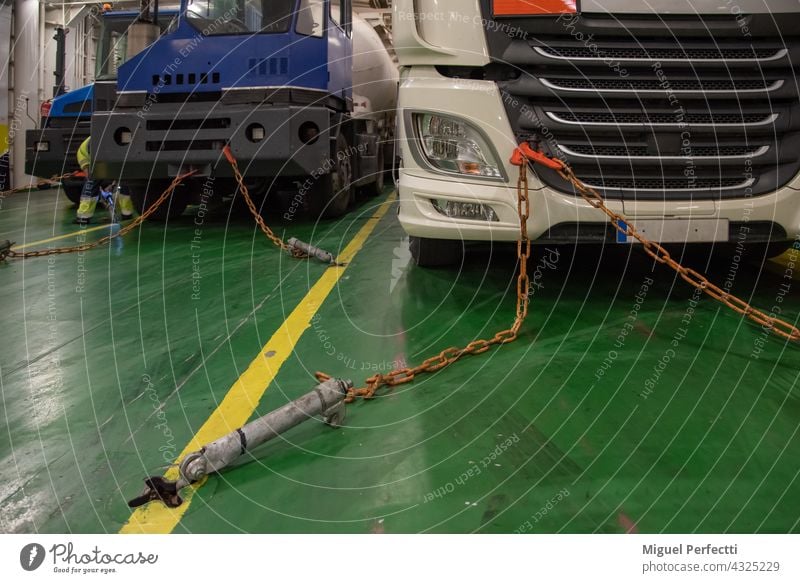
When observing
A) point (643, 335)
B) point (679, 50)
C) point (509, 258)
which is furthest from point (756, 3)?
point (509, 258)

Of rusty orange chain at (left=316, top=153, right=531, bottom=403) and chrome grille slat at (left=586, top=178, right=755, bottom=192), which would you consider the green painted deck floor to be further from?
chrome grille slat at (left=586, top=178, right=755, bottom=192)

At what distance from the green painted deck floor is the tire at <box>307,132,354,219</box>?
2.77m

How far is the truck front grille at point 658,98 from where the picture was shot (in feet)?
10.2

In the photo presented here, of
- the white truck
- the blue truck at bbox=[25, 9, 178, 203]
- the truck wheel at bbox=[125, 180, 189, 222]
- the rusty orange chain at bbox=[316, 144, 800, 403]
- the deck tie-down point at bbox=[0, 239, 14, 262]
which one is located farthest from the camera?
the blue truck at bbox=[25, 9, 178, 203]

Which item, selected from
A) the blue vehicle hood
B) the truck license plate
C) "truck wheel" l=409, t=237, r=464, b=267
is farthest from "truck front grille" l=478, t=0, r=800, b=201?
the blue vehicle hood

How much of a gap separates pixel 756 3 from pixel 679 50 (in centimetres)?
41

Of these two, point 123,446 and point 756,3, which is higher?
point 756,3

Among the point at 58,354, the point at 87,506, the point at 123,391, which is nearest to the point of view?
the point at 87,506

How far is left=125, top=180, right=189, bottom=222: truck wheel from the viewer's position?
7477mm

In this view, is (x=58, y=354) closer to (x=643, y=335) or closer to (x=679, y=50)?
(x=643, y=335)

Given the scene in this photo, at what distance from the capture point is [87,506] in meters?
1.98

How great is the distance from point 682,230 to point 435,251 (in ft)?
5.43

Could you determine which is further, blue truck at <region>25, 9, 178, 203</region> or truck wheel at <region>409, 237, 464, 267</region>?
blue truck at <region>25, 9, 178, 203</region>

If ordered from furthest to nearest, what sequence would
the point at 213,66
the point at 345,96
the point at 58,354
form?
the point at 345,96, the point at 213,66, the point at 58,354
